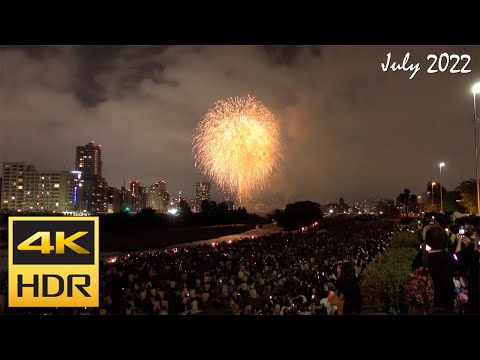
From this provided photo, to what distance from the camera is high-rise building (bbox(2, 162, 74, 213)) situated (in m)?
28.7

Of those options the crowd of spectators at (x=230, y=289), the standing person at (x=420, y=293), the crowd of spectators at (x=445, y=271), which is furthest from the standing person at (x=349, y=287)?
the crowd of spectators at (x=445, y=271)

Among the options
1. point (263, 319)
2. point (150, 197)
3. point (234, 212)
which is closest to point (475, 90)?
point (263, 319)

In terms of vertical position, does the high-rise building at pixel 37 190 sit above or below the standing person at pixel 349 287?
above

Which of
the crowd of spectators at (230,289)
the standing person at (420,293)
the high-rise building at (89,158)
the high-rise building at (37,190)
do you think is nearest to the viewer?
the standing person at (420,293)

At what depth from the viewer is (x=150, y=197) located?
58812 millimetres

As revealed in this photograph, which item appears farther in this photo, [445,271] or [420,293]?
[445,271]

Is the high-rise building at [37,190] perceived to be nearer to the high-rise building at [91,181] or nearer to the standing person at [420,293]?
the high-rise building at [91,181]

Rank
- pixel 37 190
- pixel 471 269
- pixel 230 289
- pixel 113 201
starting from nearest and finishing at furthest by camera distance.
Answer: pixel 471 269, pixel 230 289, pixel 37 190, pixel 113 201

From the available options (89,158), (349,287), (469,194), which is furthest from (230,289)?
(469,194)

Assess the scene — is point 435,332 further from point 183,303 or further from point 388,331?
point 183,303

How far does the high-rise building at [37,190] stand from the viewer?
28.7 meters

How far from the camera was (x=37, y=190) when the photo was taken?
31.7 meters

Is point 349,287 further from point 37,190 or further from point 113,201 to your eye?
point 113,201
